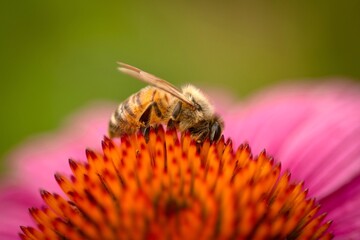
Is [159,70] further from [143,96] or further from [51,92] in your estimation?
[143,96]

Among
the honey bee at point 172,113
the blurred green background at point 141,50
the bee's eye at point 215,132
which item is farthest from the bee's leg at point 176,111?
the blurred green background at point 141,50

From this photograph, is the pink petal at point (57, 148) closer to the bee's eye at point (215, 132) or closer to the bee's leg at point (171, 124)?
the bee's leg at point (171, 124)

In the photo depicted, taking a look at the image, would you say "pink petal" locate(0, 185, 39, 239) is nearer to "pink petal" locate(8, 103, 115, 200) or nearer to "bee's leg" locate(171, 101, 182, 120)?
"pink petal" locate(8, 103, 115, 200)

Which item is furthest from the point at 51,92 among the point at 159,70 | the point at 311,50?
the point at 311,50

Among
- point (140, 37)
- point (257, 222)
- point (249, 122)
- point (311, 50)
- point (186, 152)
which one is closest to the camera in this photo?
point (257, 222)

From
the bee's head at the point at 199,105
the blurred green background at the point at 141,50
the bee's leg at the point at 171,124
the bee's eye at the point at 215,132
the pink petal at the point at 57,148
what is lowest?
the bee's eye at the point at 215,132

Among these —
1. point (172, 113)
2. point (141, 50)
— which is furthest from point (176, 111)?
point (141, 50)
